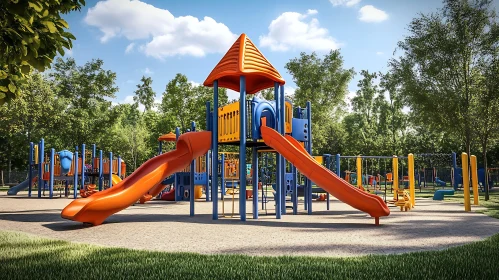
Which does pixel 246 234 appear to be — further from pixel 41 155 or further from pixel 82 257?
pixel 41 155

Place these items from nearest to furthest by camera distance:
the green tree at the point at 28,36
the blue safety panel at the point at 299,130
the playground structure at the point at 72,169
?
the green tree at the point at 28,36 → the blue safety panel at the point at 299,130 → the playground structure at the point at 72,169

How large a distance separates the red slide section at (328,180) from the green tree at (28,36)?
710 cm

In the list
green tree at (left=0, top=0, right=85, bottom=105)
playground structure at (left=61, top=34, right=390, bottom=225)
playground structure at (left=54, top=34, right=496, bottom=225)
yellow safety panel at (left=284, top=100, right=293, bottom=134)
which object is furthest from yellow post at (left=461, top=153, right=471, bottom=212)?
green tree at (left=0, top=0, right=85, bottom=105)

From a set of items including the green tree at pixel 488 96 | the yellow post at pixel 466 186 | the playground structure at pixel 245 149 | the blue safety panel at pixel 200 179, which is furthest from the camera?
the green tree at pixel 488 96

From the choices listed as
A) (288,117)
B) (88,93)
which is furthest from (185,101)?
(288,117)

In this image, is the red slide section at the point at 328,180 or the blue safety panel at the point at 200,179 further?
the blue safety panel at the point at 200,179

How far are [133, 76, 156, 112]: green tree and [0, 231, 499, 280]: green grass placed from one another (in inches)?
2299

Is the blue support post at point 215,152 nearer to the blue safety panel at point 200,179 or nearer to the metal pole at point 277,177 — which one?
the metal pole at point 277,177

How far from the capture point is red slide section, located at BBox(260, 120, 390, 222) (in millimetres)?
10836

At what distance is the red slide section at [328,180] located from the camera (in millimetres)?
10836

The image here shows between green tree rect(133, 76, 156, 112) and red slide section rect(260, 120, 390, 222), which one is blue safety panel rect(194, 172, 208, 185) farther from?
green tree rect(133, 76, 156, 112)

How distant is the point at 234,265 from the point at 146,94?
61.2 metres

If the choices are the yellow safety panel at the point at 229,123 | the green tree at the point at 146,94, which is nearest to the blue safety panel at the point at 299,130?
the yellow safety panel at the point at 229,123

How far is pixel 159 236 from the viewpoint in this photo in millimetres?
8867
